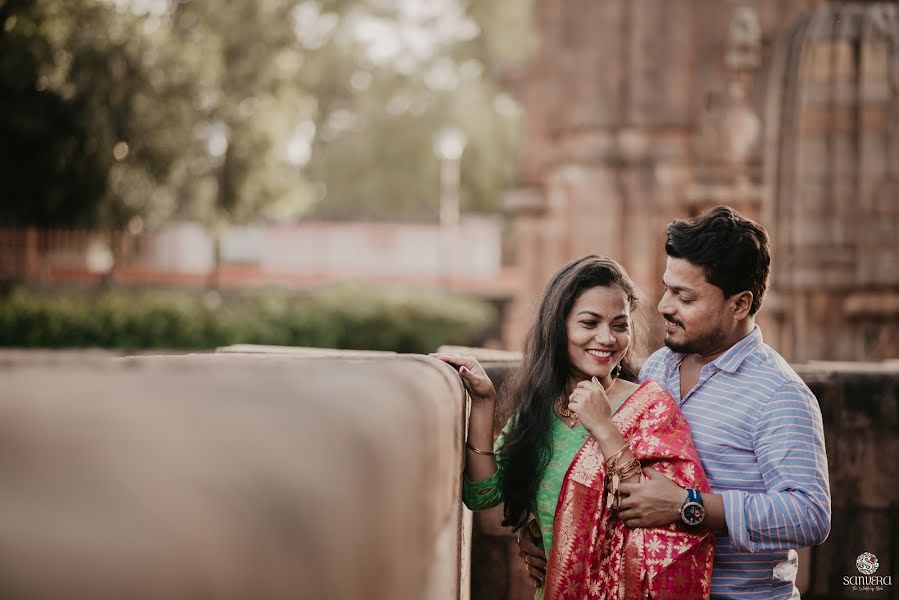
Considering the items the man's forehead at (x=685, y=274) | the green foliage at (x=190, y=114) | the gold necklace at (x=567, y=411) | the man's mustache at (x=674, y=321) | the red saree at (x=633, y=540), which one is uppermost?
the green foliage at (x=190, y=114)

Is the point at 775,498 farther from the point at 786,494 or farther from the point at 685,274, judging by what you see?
the point at 685,274

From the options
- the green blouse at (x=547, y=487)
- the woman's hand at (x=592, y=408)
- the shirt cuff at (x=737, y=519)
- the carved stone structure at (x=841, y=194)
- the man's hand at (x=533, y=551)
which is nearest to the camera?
the shirt cuff at (x=737, y=519)

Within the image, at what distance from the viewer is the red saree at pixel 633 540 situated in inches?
75.7

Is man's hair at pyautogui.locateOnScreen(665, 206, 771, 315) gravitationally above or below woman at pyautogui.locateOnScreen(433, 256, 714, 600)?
above

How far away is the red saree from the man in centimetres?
4

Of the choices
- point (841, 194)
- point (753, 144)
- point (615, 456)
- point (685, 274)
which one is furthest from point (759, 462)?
point (753, 144)

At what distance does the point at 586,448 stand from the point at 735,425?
0.32 metres

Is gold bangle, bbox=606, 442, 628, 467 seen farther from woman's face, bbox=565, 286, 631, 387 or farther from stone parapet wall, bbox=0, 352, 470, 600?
stone parapet wall, bbox=0, 352, 470, 600

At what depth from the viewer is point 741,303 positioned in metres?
2.16

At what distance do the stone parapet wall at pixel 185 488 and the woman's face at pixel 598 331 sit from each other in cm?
146

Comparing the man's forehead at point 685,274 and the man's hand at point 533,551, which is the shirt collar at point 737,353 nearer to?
the man's forehead at point 685,274

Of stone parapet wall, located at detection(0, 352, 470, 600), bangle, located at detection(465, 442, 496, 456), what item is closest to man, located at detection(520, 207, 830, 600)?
bangle, located at detection(465, 442, 496, 456)

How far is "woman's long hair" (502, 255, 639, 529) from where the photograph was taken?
2.16 meters

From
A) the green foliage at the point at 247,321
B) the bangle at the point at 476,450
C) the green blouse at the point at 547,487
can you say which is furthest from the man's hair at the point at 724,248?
the green foliage at the point at 247,321
